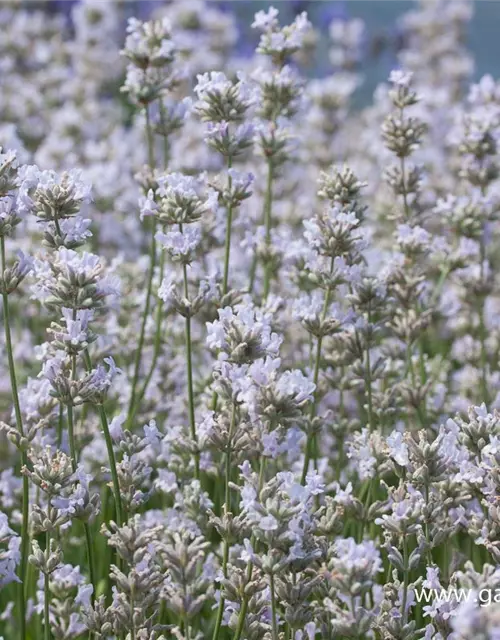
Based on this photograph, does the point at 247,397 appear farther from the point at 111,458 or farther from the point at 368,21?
the point at 368,21

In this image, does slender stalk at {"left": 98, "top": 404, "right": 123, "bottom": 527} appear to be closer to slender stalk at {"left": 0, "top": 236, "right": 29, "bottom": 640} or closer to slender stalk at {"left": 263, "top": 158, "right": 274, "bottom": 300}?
slender stalk at {"left": 0, "top": 236, "right": 29, "bottom": 640}

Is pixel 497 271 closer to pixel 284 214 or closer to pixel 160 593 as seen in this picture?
pixel 284 214

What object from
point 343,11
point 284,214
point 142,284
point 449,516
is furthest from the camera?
point 343,11

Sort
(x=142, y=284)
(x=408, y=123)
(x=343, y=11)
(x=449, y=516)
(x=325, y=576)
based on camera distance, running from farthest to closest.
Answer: (x=343, y=11) < (x=142, y=284) < (x=408, y=123) < (x=449, y=516) < (x=325, y=576)

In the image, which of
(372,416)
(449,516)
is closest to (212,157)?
(372,416)

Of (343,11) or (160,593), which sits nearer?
(160,593)

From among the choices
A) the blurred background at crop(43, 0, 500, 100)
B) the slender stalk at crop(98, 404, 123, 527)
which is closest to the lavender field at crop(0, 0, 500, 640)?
the slender stalk at crop(98, 404, 123, 527)

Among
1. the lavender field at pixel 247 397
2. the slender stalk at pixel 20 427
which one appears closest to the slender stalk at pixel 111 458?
the lavender field at pixel 247 397

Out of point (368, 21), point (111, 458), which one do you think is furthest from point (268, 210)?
point (368, 21)

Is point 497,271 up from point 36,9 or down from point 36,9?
down
